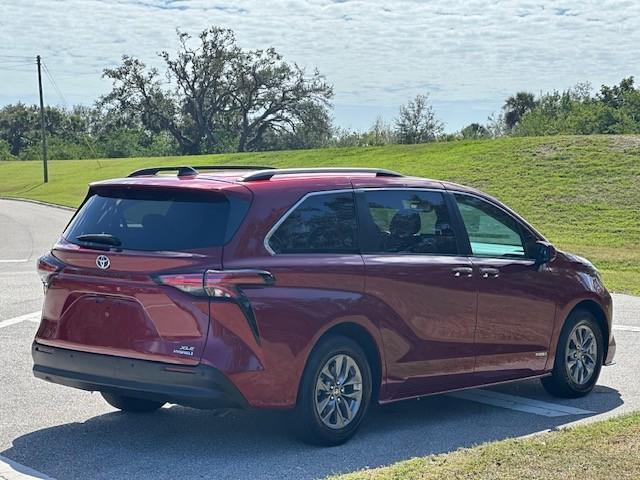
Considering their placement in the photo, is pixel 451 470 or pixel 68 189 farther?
pixel 68 189

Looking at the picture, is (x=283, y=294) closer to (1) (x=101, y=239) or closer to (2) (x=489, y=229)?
(1) (x=101, y=239)

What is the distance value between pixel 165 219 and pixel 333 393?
1551 mm

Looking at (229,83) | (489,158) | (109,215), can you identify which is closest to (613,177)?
(489,158)

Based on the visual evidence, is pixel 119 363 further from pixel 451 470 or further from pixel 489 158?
pixel 489 158

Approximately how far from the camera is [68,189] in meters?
56.6

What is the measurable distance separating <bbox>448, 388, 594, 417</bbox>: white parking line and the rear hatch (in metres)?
3.00

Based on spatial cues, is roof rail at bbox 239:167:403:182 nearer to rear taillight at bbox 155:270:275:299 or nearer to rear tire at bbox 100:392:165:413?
rear taillight at bbox 155:270:275:299

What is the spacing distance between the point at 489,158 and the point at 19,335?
3189 centimetres

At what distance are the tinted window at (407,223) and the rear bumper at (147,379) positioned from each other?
148 cm

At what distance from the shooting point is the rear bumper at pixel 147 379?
5.92 metres

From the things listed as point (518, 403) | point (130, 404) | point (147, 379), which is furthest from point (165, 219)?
point (518, 403)

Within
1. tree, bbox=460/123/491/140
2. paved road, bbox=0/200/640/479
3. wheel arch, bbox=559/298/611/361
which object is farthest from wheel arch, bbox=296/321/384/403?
tree, bbox=460/123/491/140

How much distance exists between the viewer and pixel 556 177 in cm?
3538

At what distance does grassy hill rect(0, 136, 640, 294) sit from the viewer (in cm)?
2558
